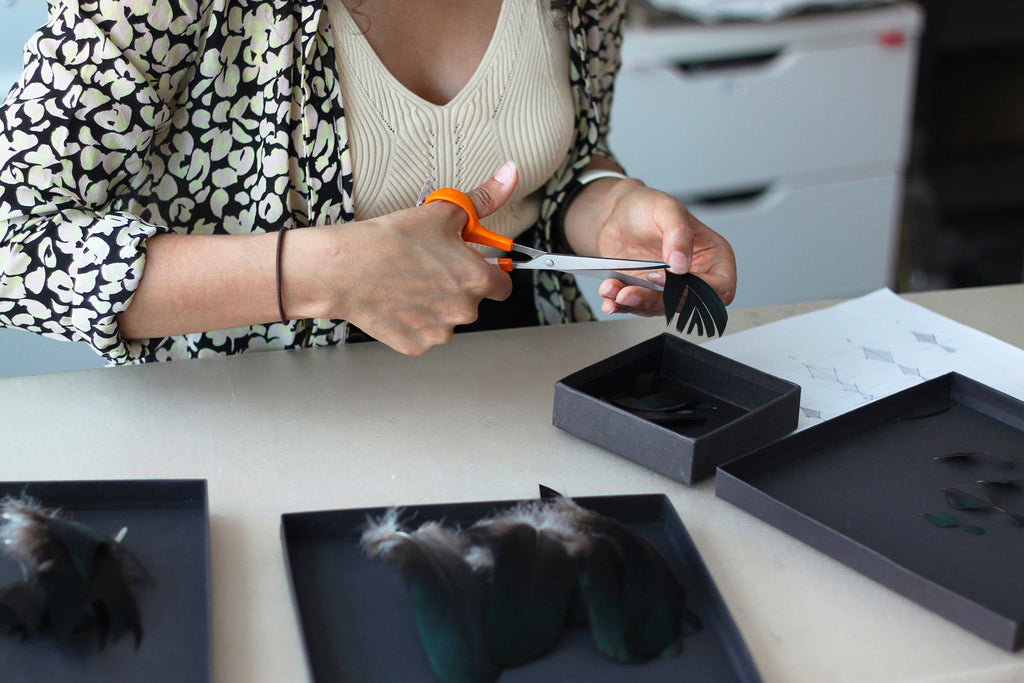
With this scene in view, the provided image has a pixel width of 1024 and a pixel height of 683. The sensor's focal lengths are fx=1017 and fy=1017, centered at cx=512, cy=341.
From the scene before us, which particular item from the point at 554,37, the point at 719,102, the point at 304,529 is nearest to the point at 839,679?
the point at 304,529

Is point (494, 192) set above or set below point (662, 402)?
above

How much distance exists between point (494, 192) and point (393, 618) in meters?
0.42

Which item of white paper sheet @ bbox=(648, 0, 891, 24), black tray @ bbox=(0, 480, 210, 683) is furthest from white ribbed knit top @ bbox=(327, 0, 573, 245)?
white paper sheet @ bbox=(648, 0, 891, 24)

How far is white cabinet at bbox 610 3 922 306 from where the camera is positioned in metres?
2.15

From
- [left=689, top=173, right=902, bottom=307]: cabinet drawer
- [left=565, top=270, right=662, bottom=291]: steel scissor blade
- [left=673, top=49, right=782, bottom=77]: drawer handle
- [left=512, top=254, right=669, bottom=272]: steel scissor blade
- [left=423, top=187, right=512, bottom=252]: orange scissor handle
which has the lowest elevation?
[left=689, top=173, right=902, bottom=307]: cabinet drawer

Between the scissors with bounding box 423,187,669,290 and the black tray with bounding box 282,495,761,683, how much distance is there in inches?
9.2

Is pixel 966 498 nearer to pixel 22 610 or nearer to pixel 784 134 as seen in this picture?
pixel 22 610

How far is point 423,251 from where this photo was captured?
0.79 meters

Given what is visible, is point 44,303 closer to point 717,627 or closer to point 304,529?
point 304,529

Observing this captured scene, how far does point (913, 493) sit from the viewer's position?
26.8 inches

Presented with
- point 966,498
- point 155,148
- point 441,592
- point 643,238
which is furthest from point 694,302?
point 155,148

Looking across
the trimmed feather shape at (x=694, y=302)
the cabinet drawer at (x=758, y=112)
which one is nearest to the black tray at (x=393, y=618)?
the trimmed feather shape at (x=694, y=302)

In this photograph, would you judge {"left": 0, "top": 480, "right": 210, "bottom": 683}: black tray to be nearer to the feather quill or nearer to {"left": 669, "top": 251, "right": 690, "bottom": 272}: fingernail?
the feather quill

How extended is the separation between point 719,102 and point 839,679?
180 centimetres
